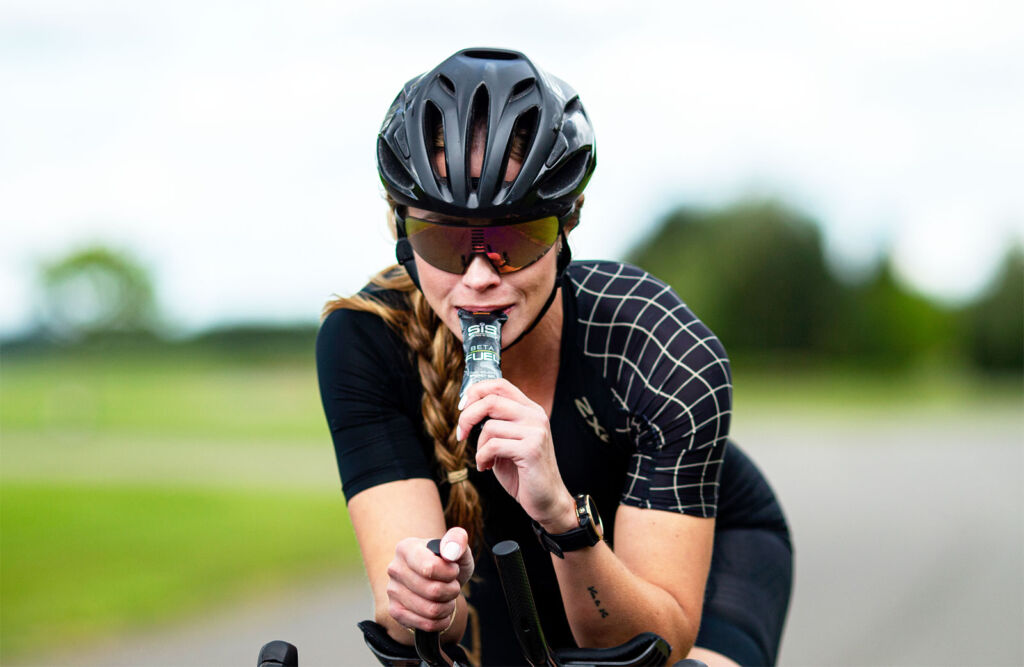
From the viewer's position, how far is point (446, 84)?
2.74 metres

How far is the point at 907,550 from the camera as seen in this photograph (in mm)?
10586

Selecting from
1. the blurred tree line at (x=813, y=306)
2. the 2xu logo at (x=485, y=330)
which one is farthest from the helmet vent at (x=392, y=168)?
the blurred tree line at (x=813, y=306)

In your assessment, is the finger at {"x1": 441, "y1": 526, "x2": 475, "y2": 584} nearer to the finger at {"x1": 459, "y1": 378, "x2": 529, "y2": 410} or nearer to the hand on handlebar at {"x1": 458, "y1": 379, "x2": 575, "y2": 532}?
the hand on handlebar at {"x1": 458, "y1": 379, "x2": 575, "y2": 532}

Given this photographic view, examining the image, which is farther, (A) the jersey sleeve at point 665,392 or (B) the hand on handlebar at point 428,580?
(A) the jersey sleeve at point 665,392

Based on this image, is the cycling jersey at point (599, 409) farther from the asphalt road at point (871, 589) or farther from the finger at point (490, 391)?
the asphalt road at point (871, 589)

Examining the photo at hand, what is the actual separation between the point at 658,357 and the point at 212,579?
7063 mm

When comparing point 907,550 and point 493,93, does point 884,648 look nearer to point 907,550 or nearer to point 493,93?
point 907,550

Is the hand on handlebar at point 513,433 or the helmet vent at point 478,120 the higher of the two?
the helmet vent at point 478,120

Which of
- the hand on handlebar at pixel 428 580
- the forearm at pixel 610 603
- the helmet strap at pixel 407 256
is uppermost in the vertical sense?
the helmet strap at pixel 407 256

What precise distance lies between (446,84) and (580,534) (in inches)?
46.3

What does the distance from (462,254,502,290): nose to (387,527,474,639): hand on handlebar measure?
63cm

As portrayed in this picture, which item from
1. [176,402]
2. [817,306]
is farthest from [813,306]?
[176,402]

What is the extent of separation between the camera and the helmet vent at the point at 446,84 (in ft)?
8.90

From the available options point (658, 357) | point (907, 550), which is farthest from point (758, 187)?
point (658, 357)
